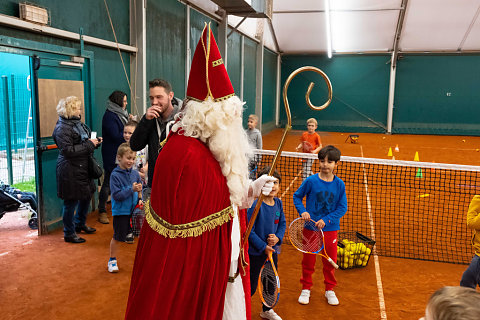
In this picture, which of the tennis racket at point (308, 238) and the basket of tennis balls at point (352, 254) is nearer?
the tennis racket at point (308, 238)

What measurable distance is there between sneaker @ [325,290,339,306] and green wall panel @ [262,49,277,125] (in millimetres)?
19376

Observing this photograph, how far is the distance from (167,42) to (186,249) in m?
9.65

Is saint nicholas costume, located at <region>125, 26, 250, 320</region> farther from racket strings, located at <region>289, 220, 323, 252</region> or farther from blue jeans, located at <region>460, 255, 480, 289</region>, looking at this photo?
blue jeans, located at <region>460, 255, 480, 289</region>

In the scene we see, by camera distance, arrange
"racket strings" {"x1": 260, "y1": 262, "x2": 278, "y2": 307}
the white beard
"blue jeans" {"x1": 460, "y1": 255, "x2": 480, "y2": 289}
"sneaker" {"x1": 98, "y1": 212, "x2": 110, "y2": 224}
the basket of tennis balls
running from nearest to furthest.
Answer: the white beard
"blue jeans" {"x1": 460, "y1": 255, "x2": 480, "y2": 289}
"racket strings" {"x1": 260, "y1": 262, "x2": 278, "y2": 307}
the basket of tennis balls
"sneaker" {"x1": 98, "y1": 212, "x2": 110, "y2": 224}

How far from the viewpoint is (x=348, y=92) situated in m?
26.5

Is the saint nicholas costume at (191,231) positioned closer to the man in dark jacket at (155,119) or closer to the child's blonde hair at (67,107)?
the man in dark jacket at (155,119)

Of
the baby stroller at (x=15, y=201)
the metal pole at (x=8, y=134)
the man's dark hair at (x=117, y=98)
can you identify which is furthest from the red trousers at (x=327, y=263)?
the metal pole at (x=8, y=134)

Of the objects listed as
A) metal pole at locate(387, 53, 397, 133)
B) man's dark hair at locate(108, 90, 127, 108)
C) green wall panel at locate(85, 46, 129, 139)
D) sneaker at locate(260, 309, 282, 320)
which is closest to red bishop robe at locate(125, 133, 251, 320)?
sneaker at locate(260, 309, 282, 320)

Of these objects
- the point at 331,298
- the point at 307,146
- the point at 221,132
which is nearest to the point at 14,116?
the point at 307,146

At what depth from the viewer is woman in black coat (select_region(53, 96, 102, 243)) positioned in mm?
6352

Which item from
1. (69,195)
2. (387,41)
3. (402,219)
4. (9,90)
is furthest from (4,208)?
(387,41)

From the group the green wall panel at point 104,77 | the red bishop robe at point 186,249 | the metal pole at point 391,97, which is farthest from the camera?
the metal pole at point 391,97

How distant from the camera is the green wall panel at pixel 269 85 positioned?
2394 cm

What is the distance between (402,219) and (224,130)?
656cm
